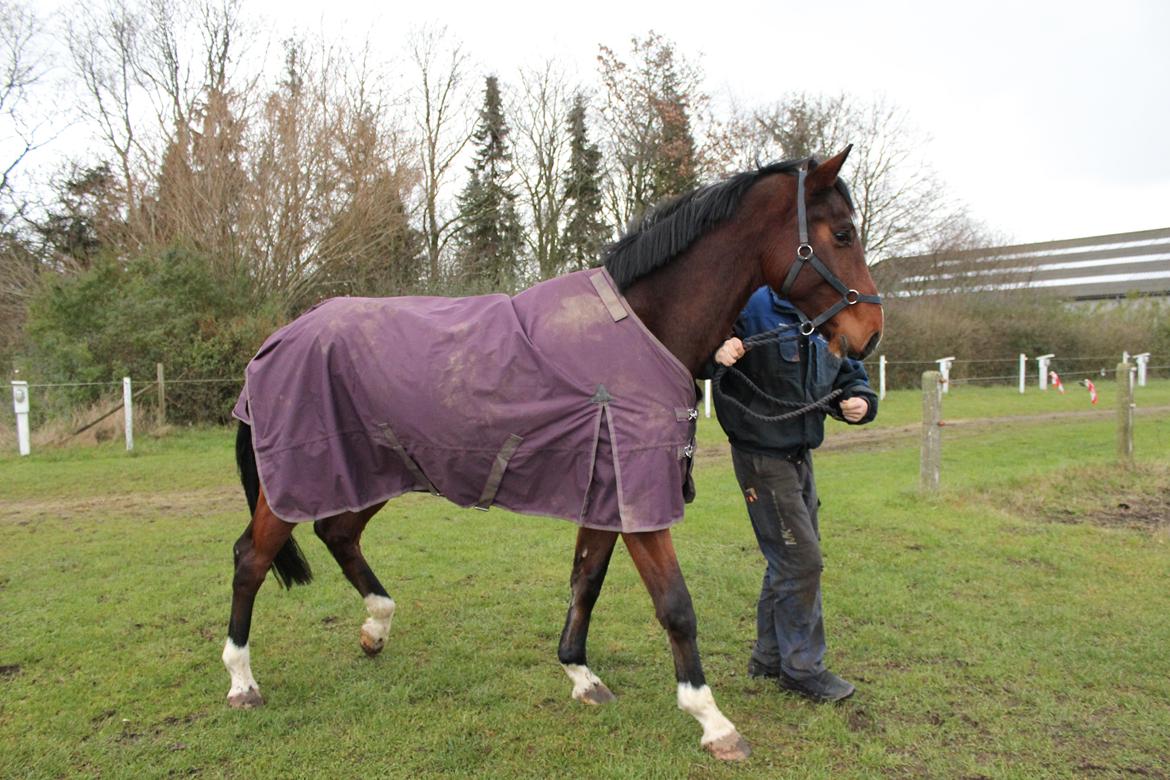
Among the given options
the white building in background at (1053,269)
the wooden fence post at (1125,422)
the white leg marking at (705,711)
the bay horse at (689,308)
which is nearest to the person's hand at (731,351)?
the bay horse at (689,308)

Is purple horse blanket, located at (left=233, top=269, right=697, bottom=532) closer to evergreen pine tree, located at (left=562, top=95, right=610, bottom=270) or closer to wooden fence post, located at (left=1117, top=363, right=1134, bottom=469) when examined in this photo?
wooden fence post, located at (left=1117, top=363, right=1134, bottom=469)

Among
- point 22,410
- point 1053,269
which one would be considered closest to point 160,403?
point 22,410

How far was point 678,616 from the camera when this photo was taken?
9.42 feet

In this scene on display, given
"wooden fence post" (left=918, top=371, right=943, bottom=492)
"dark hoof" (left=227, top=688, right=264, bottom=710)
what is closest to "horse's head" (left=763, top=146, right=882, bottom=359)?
"dark hoof" (left=227, top=688, right=264, bottom=710)

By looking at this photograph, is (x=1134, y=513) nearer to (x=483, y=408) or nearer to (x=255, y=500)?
(x=483, y=408)

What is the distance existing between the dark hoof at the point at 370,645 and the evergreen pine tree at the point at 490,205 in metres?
19.9

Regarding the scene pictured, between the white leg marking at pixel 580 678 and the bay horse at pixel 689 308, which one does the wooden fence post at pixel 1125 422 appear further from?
the white leg marking at pixel 580 678

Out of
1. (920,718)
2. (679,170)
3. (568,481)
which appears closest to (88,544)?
(568,481)

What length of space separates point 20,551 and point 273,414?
4.02 metres

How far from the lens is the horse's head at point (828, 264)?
283cm

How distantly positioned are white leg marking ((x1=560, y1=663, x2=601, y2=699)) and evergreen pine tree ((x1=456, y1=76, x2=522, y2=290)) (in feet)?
66.8

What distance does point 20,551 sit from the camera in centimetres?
566

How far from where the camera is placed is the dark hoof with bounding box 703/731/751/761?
8.98 ft

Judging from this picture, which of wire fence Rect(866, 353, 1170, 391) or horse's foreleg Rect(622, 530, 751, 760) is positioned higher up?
wire fence Rect(866, 353, 1170, 391)
